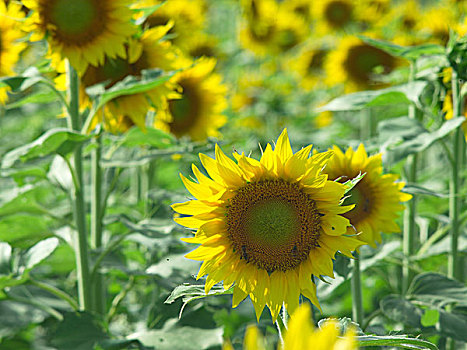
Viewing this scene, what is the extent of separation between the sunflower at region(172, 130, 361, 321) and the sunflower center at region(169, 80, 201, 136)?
1.24m

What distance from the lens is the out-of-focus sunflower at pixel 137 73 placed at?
1.66m

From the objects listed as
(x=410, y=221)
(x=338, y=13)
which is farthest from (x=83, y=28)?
(x=338, y=13)

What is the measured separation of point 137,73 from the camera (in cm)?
174

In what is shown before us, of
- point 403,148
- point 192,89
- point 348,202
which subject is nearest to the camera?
point 348,202

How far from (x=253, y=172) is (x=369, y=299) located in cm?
145

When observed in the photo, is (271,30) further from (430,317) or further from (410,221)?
(430,317)

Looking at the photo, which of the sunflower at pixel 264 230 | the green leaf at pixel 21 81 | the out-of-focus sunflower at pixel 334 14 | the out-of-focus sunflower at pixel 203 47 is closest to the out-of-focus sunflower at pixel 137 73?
the green leaf at pixel 21 81

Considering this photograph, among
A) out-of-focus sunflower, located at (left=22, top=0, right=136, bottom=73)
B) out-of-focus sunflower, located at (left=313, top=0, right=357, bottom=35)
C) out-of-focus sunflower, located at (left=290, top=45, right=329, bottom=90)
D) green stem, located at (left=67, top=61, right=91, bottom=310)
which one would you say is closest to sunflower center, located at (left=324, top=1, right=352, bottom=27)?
out-of-focus sunflower, located at (left=313, top=0, right=357, bottom=35)

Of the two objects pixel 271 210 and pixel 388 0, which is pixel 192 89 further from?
pixel 388 0

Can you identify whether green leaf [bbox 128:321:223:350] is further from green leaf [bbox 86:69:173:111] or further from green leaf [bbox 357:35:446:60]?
green leaf [bbox 357:35:446:60]

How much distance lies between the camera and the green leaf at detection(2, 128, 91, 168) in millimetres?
1328

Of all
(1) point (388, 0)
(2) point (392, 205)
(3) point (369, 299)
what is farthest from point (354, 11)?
(2) point (392, 205)

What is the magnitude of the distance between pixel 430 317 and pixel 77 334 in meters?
0.81

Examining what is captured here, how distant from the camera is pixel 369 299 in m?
2.22
